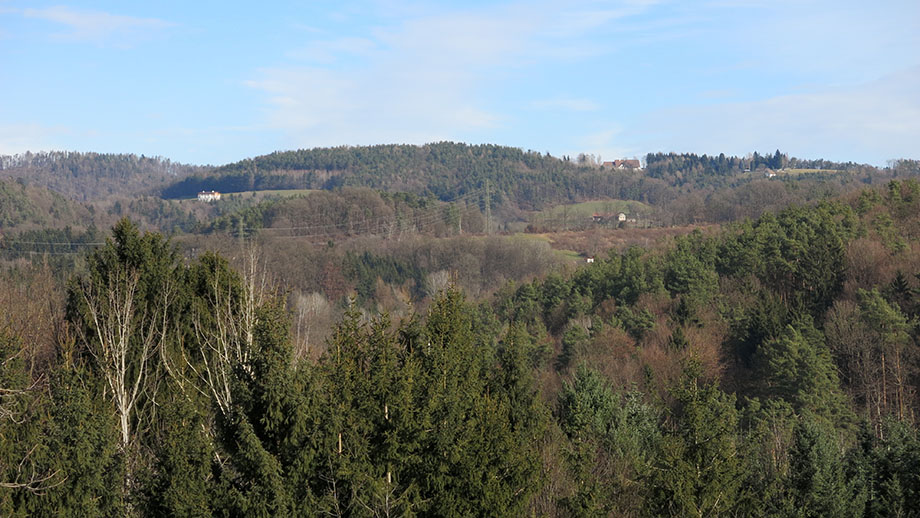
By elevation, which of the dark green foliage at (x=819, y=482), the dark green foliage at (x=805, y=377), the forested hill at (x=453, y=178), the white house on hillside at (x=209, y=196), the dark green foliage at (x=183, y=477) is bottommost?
the dark green foliage at (x=805, y=377)

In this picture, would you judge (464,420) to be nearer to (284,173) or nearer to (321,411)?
(321,411)

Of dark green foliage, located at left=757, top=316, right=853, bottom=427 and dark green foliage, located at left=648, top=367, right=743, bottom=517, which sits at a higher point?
dark green foliage, located at left=648, top=367, right=743, bottom=517

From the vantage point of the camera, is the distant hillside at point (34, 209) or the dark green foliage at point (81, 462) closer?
the dark green foliage at point (81, 462)

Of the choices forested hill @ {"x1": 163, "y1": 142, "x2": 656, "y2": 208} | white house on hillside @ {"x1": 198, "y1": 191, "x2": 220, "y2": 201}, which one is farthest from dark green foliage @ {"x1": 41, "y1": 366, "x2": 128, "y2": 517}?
white house on hillside @ {"x1": 198, "y1": 191, "x2": 220, "y2": 201}

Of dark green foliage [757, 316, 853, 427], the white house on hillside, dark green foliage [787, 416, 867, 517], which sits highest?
the white house on hillside

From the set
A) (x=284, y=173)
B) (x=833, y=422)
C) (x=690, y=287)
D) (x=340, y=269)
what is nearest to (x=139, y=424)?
(x=833, y=422)

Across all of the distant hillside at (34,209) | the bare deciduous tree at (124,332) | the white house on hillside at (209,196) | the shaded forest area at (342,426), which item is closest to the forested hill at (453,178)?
the white house on hillside at (209,196)

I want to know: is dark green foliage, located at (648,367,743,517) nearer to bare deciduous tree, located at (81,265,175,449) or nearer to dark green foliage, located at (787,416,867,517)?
dark green foliage, located at (787,416,867,517)

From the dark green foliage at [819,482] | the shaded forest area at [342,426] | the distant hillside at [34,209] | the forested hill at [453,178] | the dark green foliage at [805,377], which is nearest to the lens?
the shaded forest area at [342,426]

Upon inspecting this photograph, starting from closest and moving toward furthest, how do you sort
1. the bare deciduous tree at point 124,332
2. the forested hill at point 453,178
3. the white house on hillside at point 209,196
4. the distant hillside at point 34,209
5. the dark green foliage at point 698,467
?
the dark green foliage at point 698,467 → the bare deciduous tree at point 124,332 → the distant hillside at point 34,209 → the white house on hillside at point 209,196 → the forested hill at point 453,178

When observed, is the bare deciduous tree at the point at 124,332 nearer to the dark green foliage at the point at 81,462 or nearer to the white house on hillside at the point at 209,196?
the dark green foliage at the point at 81,462

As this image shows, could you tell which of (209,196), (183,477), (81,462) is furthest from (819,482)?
(209,196)

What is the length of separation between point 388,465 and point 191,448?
3380 mm

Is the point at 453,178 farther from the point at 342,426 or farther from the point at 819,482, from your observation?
the point at 342,426
